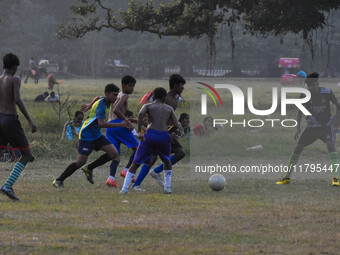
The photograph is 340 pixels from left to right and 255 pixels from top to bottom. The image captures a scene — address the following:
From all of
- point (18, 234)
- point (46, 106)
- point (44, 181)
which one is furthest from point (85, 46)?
point (18, 234)

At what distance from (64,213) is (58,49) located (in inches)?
2988

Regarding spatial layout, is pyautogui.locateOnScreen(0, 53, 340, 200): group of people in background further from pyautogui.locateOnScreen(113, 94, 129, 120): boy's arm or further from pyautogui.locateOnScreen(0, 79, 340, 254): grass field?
pyautogui.locateOnScreen(0, 79, 340, 254): grass field

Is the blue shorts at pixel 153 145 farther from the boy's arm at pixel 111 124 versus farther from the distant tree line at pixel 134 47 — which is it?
the distant tree line at pixel 134 47

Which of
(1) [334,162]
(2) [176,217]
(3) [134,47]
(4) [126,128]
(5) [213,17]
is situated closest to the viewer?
(2) [176,217]

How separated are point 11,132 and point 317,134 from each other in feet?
18.5

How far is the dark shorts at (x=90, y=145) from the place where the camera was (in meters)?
12.4

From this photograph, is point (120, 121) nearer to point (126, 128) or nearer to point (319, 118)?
point (126, 128)

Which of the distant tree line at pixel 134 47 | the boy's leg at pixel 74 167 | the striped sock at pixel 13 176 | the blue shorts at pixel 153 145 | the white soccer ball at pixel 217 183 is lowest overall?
the distant tree line at pixel 134 47

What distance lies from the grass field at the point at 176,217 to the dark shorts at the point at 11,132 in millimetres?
793

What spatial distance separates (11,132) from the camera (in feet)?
35.6

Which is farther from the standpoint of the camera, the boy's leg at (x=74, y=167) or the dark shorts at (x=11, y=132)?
the boy's leg at (x=74, y=167)

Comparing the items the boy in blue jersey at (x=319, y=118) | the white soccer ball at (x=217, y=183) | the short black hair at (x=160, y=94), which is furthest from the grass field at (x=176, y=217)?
the short black hair at (x=160, y=94)

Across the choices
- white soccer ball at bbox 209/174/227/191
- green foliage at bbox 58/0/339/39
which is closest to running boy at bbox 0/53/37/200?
white soccer ball at bbox 209/174/227/191

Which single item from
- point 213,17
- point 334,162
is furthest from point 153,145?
point 213,17
